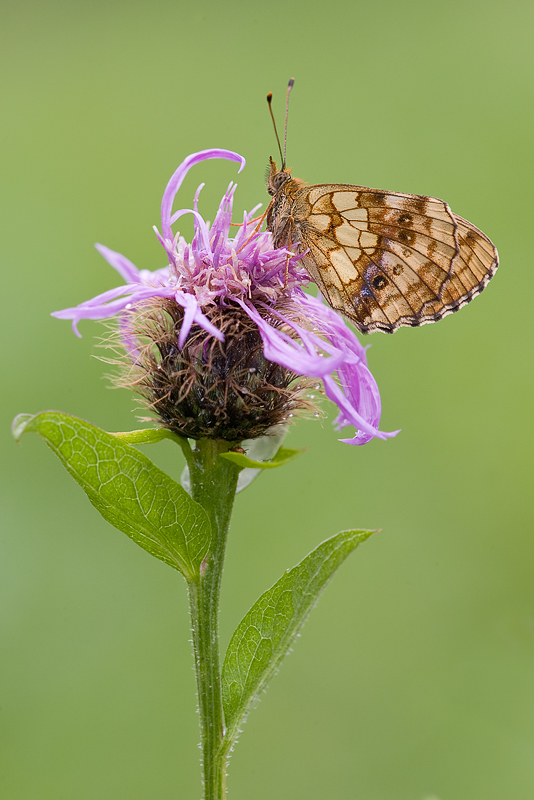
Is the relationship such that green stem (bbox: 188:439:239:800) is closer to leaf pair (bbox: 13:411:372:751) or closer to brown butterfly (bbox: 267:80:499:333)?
leaf pair (bbox: 13:411:372:751)

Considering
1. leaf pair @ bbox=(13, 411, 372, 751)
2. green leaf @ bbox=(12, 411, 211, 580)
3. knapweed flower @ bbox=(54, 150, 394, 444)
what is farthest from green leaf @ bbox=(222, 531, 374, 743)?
knapweed flower @ bbox=(54, 150, 394, 444)

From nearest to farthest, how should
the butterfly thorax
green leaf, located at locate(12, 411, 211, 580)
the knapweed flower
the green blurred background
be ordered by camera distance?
green leaf, located at locate(12, 411, 211, 580)
the knapweed flower
the butterfly thorax
the green blurred background

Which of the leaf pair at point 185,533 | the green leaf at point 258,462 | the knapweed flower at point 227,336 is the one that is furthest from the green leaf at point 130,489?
the knapweed flower at point 227,336

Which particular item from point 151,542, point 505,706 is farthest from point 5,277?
point 505,706

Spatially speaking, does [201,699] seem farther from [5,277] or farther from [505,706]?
[5,277]

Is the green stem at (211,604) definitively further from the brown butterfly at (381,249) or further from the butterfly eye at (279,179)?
the butterfly eye at (279,179)

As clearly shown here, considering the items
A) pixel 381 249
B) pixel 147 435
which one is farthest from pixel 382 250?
pixel 147 435

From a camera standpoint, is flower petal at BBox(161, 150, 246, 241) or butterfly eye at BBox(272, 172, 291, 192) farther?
butterfly eye at BBox(272, 172, 291, 192)
